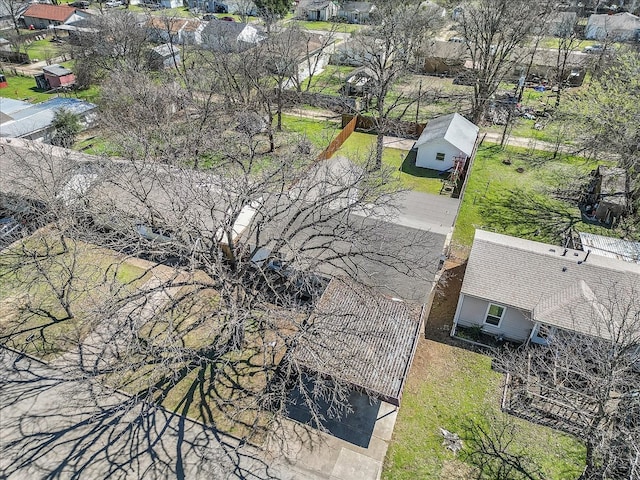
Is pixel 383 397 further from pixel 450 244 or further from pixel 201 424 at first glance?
pixel 450 244

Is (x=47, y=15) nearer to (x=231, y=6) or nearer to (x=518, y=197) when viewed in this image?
(x=231, y=6)

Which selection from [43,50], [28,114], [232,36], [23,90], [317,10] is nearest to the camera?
[28,114]

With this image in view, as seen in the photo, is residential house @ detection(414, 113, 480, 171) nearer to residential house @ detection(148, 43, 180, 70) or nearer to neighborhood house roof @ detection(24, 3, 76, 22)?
residential house @ detection(148, 43, 180, 70)

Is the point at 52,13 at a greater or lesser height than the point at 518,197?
greater

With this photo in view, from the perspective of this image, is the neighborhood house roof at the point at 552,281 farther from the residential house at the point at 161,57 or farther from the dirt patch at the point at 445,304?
the residential house at the point at 161,57

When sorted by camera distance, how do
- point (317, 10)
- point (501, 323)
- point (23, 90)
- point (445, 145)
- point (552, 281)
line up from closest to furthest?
1. point (552, 281)
2. point (501, 323)
3. point (445, 145)
4. point (23, 90)
5. point (317, 10)

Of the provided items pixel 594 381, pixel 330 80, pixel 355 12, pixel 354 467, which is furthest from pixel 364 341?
pixel 355 12
